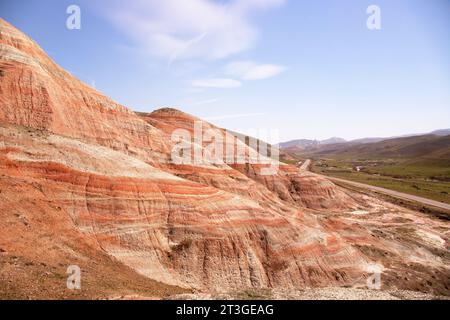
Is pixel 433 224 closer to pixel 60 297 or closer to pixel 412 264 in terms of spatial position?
pixel 412 264

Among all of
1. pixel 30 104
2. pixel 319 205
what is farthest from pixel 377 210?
pixel 30 104

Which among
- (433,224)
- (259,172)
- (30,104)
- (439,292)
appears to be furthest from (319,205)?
(30,104)

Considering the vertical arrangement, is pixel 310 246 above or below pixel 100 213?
below
